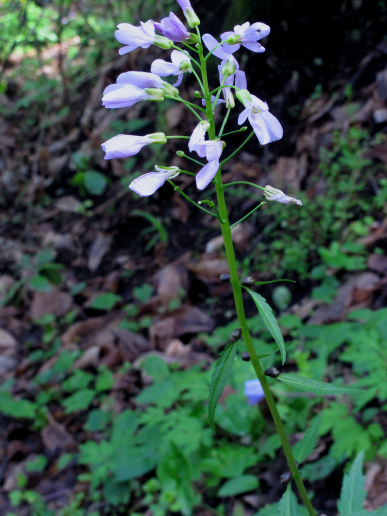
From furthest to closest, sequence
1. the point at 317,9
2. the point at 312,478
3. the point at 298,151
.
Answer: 1. the point at 317,9
2. the point at 298,151
3. the point at 312,478

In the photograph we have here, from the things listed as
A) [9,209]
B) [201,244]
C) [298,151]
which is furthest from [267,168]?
[9,209]

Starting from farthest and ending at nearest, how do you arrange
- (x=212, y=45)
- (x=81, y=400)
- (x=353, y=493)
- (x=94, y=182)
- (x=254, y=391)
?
(x=94, y=182), (x=81, y=400), (x=254, y=391), (x=353, y=493), (x=212, y=45)

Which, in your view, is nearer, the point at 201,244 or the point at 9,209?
the point at 201,244

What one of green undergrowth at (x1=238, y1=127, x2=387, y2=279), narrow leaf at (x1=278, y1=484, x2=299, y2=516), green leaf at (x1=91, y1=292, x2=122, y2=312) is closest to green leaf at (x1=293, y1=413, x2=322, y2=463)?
narrow leaf at (x1=278, y1=484, x2=299, y2=516)

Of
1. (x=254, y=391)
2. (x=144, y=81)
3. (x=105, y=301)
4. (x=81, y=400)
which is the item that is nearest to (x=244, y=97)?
(x=144, y=81)

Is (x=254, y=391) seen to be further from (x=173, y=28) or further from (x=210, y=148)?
(x=173, y=28)

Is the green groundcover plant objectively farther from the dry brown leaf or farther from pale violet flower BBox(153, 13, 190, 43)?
the dry brown leaf

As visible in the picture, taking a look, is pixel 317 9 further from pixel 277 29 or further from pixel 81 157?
pixel 81 157
